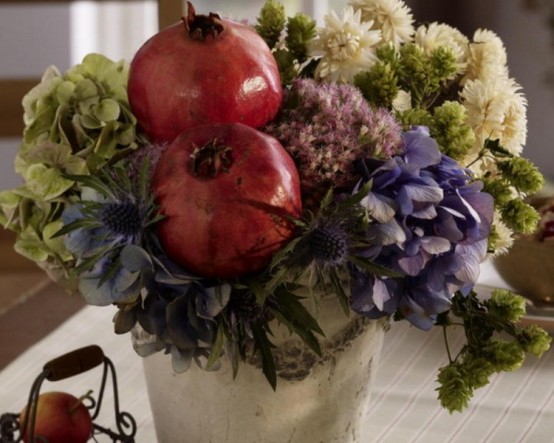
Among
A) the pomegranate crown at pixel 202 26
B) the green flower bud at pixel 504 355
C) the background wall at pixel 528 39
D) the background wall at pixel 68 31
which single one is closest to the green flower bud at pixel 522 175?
the green flower bud at pixel 504 355

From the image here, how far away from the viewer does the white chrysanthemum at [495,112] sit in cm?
74

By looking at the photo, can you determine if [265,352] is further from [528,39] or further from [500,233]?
[528,39]

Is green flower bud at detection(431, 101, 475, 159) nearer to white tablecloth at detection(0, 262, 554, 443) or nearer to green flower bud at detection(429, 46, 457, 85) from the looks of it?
green flower bud at detection(429, 46, 457, 85)

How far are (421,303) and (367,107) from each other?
0.13 meters

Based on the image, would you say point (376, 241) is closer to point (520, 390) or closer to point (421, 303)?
point (421, 303)

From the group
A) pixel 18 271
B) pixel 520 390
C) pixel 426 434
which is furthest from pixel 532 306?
pixel 18 271

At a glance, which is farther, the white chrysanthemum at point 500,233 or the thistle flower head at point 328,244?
the white chrysanthemum at point 500,233

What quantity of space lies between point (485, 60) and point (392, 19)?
3.1 inches

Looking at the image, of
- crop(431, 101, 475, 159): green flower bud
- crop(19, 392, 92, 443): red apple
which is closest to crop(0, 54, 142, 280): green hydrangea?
crop(19, 392, 92, 443): red apple

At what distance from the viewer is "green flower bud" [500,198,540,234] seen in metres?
0.69

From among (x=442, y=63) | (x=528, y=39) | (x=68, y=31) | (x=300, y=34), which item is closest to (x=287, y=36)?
(x=300, y=34)

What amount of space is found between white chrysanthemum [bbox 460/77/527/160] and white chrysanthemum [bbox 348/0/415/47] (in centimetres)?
7

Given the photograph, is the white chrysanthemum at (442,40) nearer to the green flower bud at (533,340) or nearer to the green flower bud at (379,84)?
the green flower bud at (379,84)

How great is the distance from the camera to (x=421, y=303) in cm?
66
